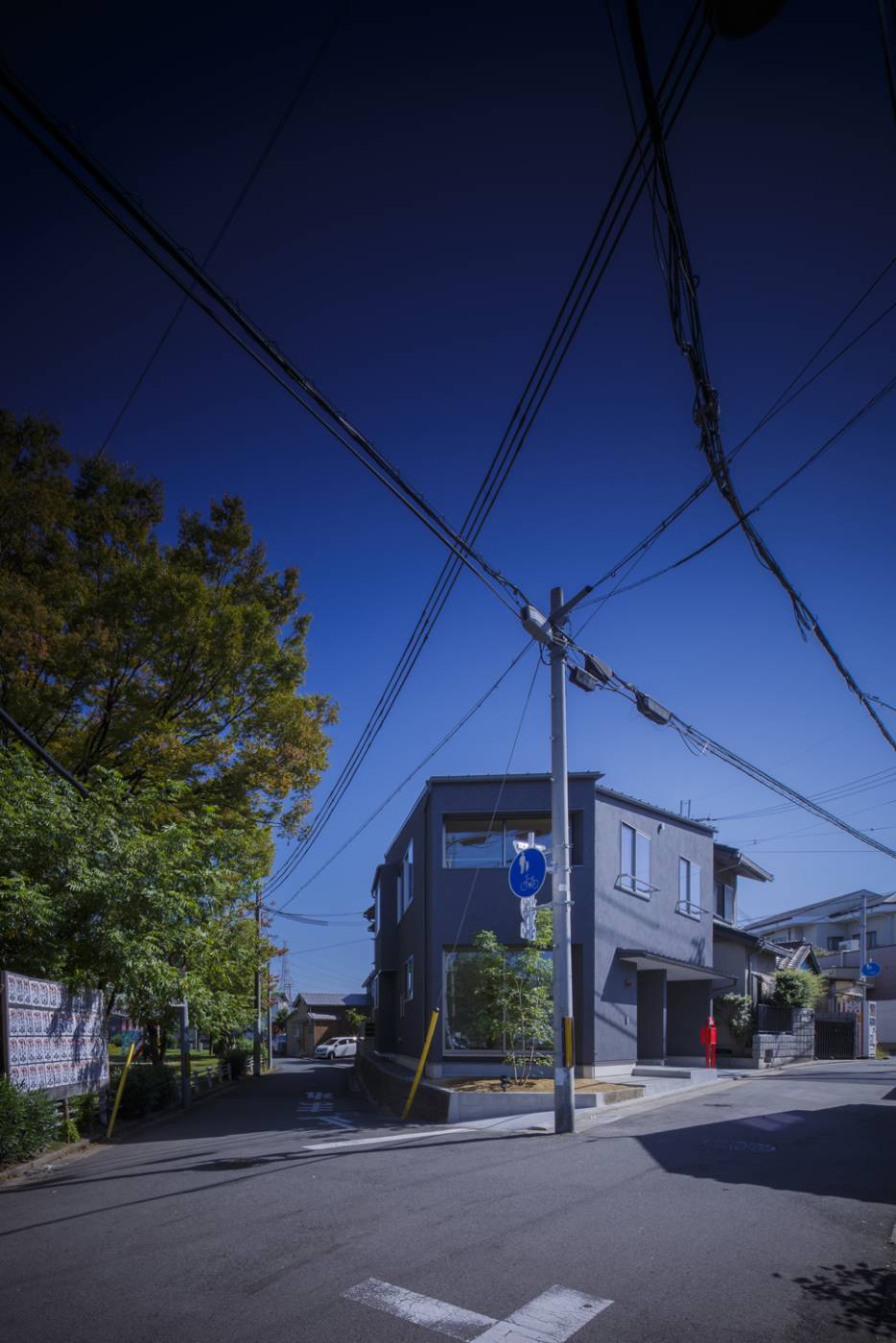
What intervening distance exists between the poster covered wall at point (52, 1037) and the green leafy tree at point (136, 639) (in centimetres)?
409

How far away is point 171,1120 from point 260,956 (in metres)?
7.96

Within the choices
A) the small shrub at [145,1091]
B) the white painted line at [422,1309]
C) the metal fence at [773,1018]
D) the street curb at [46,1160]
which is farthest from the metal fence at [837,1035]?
the white painted line at [422,1309]

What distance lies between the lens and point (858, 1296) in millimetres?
5484

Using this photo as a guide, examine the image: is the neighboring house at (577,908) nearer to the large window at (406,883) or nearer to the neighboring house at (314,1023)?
the large window at (406,883)

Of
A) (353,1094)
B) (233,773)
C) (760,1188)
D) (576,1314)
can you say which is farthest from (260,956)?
(576,1314)

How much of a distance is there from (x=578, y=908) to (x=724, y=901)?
48.3ft

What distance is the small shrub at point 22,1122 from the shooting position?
10773mm

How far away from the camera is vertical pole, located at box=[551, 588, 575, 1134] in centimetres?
1300

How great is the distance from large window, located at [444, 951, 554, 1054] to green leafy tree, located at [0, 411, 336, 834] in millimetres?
5665

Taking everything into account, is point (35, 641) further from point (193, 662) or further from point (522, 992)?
point (522, 992)

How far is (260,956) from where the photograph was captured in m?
27.1

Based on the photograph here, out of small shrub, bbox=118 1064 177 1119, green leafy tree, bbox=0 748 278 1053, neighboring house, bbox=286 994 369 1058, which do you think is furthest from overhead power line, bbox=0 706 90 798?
neighboring house, bbox=286 994 369 1058

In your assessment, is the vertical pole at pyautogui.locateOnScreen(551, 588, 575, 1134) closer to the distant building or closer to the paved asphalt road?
the paved asphalt road

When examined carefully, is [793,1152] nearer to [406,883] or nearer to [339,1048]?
[406,883]
